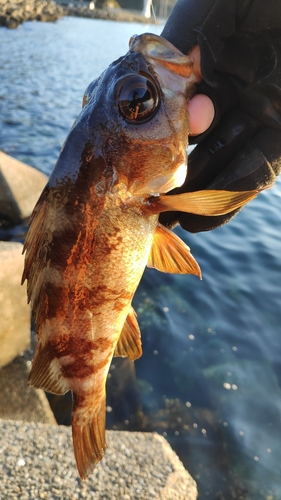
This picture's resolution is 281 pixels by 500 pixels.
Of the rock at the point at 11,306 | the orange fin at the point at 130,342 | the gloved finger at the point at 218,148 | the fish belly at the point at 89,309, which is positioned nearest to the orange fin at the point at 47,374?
the fish belly at the point at 89,309

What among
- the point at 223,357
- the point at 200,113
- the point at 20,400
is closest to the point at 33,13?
the point at 223,357

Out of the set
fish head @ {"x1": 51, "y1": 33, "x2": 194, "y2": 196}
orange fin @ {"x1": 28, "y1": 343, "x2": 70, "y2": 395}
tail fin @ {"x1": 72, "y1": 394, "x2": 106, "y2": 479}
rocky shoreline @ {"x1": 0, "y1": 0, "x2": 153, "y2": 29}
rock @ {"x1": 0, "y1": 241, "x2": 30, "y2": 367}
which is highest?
fish head @ {"x1": 51, "y1": 33, "x2": 194, "y2": 196}

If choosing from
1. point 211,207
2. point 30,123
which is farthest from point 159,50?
point 30,123

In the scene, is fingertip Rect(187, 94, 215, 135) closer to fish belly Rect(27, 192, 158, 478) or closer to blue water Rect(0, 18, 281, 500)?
fish belly Rect(27, 192, 158, 478)

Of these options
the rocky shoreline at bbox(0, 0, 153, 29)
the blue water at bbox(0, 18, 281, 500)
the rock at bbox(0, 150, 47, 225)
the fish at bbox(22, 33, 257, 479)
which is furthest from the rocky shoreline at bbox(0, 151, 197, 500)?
the rocky shoreline at bbox(0, 0, 153, 29)

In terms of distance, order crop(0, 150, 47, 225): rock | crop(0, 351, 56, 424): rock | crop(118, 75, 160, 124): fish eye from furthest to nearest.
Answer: crop(0, 150, 47, 225): rock, crop(0, 351, 56, 424): rock, crop(118, 75, 160, 124): fish eye

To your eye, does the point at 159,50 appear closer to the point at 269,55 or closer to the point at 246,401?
the point at 269,55

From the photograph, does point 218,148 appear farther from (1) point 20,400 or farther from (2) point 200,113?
(1) point 20,400
